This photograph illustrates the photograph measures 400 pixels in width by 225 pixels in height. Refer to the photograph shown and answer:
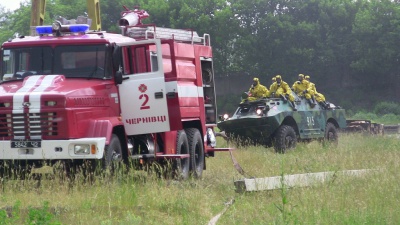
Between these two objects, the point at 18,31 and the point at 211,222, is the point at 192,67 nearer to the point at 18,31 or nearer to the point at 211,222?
the point at 211,222

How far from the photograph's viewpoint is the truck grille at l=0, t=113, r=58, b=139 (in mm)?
12859

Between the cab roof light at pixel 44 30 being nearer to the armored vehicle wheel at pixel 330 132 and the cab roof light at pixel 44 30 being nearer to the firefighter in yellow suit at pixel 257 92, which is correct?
the firefighter in yellow suit at pixel 257 92

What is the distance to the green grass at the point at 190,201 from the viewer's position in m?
9.94

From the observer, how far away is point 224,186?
1388 cm

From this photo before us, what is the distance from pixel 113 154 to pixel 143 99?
1.14 meters

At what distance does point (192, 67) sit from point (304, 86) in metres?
9.76

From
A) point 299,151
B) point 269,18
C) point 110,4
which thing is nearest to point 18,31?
Result: point 110,4

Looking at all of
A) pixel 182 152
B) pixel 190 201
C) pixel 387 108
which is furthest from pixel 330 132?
pixel 387 108

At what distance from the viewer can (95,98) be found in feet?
44.2

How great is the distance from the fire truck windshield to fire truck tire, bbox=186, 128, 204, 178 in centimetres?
290

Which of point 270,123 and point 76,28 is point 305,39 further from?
point 76,28

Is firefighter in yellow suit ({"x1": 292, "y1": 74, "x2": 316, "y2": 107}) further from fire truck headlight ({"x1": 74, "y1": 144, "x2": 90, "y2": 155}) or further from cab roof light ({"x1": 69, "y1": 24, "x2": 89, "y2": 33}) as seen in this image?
fire truck headlight ({"x1": 74, "y1": 144, "x2": 90, "y2": 155})

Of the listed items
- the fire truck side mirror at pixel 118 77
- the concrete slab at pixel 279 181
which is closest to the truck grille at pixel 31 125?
the fire truck side mirror at pixel 118 77

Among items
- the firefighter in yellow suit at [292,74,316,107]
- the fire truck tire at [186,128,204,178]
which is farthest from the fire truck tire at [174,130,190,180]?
the firefighter in yellow suit at [292,74,316,107]
